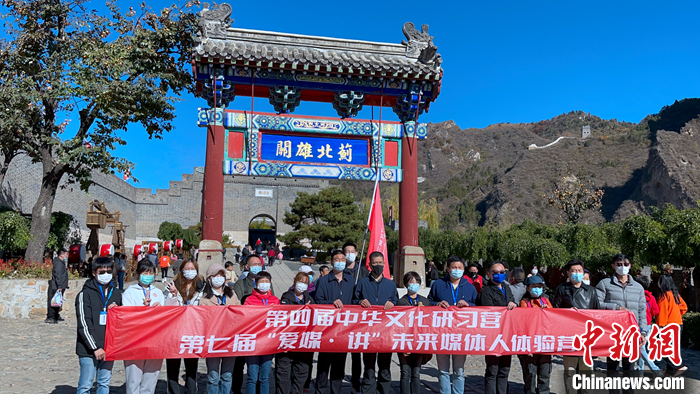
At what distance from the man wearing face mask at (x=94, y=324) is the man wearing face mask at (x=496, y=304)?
3930mm

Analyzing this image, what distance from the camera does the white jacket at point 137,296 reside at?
546cm

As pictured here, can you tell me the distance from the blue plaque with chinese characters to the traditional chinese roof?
5.03 feet

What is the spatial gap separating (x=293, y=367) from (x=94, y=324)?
82.4 inches

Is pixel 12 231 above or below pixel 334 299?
above

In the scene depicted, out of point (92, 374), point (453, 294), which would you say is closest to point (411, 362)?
point (453, 294)

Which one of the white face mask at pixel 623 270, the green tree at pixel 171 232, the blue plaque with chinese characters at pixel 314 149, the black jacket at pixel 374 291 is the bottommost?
the black jacket at pixel 374 291

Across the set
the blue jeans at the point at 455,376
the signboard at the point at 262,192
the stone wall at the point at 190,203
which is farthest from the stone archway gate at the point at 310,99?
the signboard at the point at 262,192

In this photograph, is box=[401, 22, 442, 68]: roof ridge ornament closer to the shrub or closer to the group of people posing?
the group of people posing

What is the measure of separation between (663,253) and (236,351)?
9704mm

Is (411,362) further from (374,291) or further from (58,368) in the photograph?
(58,368)

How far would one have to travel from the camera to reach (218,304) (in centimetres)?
581

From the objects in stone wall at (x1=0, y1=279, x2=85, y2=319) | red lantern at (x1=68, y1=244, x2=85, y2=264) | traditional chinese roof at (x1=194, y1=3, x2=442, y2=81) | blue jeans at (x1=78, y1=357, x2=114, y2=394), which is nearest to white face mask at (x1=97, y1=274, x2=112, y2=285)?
blue jeans at (x1=78, y1=357, x2=114, y2=394)

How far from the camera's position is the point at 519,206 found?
69.9 m

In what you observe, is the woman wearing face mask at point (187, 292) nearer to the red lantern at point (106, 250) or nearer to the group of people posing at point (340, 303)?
the group of people posing at point (340, 303)
